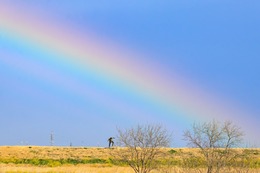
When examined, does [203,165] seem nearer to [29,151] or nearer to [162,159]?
[162,159]

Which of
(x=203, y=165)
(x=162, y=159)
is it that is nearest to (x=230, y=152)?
A: (x=203, y=165)

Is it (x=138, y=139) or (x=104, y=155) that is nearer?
(x=138, y=139)

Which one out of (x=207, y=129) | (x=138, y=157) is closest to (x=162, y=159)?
(x=138, y=157)

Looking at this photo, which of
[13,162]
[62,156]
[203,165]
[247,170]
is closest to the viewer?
[247,170]

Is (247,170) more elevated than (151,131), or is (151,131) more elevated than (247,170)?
(151,131)

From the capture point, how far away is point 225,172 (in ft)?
90.9

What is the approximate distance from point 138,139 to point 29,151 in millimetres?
46699

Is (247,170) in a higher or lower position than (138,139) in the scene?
lower

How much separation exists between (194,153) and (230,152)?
420 cm

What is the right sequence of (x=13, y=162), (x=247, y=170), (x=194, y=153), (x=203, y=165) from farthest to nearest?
(x=13, y=162) < (x=194, y=153) < (x=203, y=165) < (x=247, y=170)

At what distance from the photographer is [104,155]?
73875 millimetres

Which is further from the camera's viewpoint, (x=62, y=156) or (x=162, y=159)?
(x=62, y=156)

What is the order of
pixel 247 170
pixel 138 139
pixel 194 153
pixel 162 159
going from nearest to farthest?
pixel 247 170 → pixel 194 153 → pixel 138 139 → pixel 162 159

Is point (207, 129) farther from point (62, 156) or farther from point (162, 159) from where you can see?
point (62, 156)
